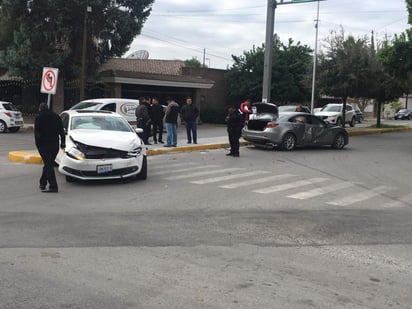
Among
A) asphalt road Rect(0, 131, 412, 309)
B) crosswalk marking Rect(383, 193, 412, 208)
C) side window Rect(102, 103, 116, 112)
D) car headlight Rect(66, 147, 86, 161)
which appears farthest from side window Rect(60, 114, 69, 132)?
side window Rect(102, 103, 116, 112)

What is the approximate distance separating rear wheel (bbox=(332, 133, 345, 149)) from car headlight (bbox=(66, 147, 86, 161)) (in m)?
12.0

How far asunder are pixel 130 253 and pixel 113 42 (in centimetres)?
2589

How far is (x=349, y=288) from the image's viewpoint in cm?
509

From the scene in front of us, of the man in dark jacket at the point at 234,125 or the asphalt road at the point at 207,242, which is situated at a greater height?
the man in dark jacket at the point at 234,125

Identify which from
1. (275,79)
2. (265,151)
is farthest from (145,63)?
(265,151)

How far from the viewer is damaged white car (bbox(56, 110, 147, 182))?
1047cm

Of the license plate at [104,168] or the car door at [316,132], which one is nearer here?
the license plate at [104,168]

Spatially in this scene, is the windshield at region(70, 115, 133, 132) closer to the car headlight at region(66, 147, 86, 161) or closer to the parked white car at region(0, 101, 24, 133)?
the car headlight at region(66, 147, 86, 161)

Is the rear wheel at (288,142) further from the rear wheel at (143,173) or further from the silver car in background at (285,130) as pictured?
the rear wheel at (143,173)

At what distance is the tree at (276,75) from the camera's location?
39.7 metres

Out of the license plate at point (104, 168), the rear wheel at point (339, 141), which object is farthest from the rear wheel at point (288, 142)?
the license plate at point (104, 168)

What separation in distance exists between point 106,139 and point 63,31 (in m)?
19.4

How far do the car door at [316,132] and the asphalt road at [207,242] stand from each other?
680 cm

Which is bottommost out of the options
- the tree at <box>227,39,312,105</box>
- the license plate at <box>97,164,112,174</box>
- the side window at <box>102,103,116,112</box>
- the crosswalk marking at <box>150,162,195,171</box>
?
the crosswalk marking at <box>150,162,195,171</box>
